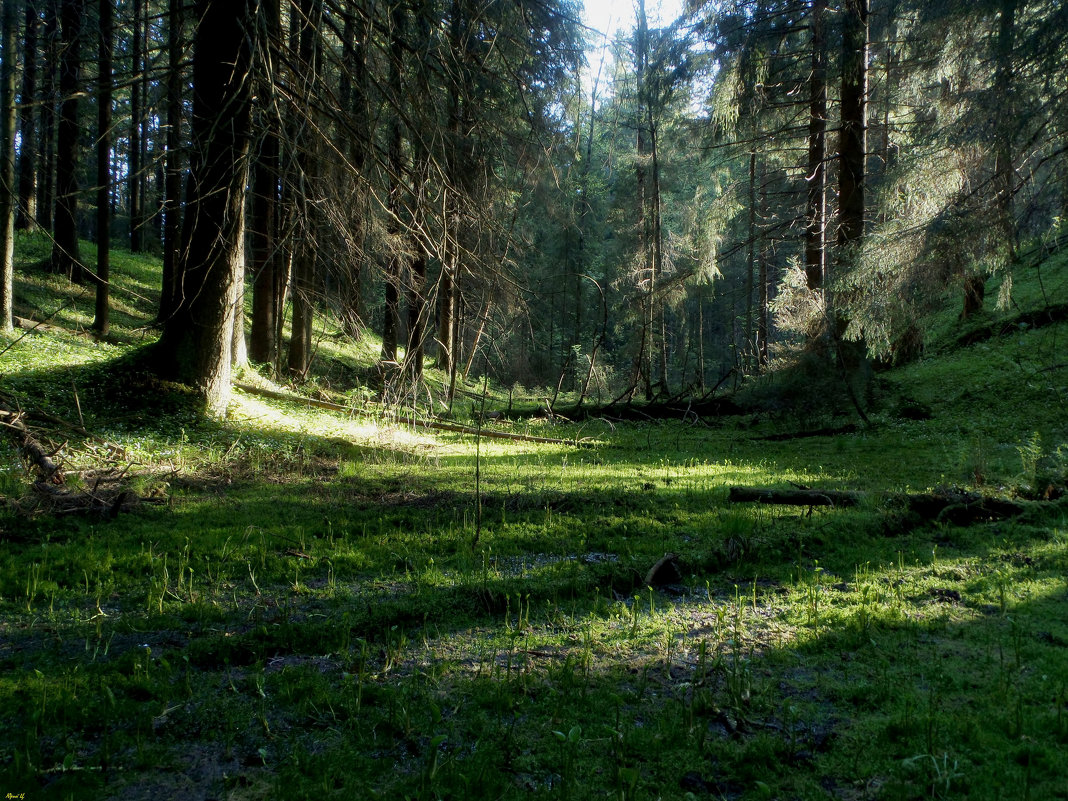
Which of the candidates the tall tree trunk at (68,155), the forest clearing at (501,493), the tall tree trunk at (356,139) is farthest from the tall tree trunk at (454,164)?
the tall tree trunk at (68,155)

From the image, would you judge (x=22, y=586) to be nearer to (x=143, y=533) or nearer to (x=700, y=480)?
(x=143, y=533)

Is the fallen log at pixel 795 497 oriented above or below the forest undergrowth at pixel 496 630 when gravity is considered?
above

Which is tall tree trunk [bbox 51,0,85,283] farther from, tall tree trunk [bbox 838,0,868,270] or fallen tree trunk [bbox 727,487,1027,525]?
tall tree trunk [bbox 838,0,868,270]

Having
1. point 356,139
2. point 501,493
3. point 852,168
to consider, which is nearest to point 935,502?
point 501,493

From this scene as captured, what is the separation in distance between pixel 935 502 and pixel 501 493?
4.03 metres

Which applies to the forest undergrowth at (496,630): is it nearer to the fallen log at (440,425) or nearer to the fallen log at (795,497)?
the fallen log at (795,497)

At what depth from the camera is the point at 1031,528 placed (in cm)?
523

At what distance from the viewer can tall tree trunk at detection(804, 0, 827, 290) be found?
11656 mm

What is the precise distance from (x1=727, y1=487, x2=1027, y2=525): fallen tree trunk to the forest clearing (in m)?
0.05

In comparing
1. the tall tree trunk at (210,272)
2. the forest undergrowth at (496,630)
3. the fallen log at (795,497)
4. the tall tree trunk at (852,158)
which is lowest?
the forest undergrowth at (496,630)

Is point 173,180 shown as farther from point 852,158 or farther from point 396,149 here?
point 852,158

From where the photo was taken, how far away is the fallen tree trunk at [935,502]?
564 centimetres

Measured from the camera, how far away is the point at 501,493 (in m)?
6.45

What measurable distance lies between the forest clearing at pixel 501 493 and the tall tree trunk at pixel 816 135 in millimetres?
169
